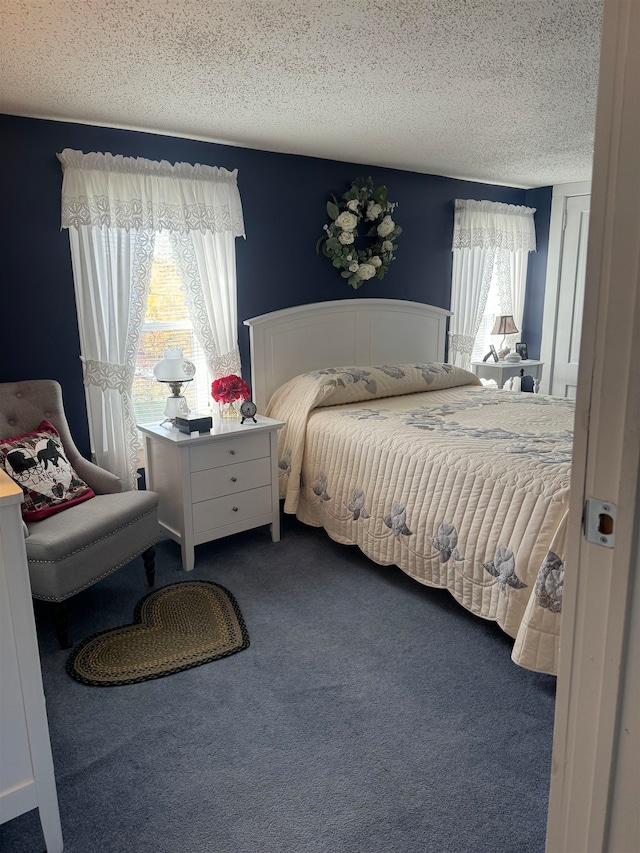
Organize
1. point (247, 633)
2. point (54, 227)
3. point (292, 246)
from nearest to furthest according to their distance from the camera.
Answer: point (247, 633) → point (54, 227) → point (292, 246)

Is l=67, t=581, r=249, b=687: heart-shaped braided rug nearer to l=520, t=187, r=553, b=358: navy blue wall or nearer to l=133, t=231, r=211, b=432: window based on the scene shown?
l=133, t=231, r=211, b=432: window

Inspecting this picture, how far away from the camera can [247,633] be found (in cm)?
250

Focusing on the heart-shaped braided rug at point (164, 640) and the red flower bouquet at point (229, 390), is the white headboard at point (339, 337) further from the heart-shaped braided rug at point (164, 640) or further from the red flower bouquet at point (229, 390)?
the heart-shaped braided rug at point (164, 640)

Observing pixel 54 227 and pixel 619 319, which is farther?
pixel 54 227

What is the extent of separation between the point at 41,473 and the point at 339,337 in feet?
7.32

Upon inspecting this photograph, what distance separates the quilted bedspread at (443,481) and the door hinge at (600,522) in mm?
1273

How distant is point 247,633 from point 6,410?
61.3 inches

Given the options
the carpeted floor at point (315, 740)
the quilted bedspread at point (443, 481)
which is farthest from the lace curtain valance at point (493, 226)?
the carpeted floor at point (315, 740)

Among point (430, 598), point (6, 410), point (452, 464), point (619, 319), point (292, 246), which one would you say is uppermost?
point (292, 246)

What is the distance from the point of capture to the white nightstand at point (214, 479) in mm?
3010

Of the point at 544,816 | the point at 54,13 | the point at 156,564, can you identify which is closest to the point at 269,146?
the point at 54,13

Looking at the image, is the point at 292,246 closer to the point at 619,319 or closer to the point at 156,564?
the point at 156,564

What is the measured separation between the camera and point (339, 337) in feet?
13.8

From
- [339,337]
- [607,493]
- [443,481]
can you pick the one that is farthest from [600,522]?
[339,337]
